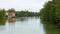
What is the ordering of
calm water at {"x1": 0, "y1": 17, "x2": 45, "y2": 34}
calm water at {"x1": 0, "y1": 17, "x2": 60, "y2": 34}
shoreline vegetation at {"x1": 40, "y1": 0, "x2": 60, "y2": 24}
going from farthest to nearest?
shoreline vegetation at {"x1": 40, "y1": 0, "x2": 60, "y2": 24}
calm water at {"x1": 0, "y1": 17, "x2": 45, "y2": 34}
calm water at {"x1": 0, "y1": 17, "x2": 60, "y2": 34}

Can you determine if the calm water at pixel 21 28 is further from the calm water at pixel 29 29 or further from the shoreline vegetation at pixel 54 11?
the shoreline vegetation at pixel 54 11

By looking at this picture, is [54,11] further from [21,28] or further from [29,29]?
[29,29]

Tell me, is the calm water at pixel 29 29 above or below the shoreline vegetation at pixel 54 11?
below

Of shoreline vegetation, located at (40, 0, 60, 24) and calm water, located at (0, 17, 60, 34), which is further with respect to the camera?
shoreline vegetation, located at (40, 0, 60, 24)

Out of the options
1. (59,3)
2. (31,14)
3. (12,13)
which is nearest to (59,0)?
(59,3)

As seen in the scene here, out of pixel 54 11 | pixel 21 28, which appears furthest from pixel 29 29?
pixel 54 11

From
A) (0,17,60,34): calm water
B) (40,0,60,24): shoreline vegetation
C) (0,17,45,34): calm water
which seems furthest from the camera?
(40,0,60,24): shoreline vegetation

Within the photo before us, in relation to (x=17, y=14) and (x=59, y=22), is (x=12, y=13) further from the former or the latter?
(x=59, y=22)

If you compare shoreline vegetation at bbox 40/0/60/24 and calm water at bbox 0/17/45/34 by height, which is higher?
shoreline vegetation at bbox 40/0/60/24

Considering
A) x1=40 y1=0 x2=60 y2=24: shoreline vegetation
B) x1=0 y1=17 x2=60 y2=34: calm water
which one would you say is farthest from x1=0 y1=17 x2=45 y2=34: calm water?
x1=40 y1=0 x2=60 y2=24: shoreline vegetation

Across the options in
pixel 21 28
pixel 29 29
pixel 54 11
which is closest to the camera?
pixel 29 29

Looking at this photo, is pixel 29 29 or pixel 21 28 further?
pixel 21 28

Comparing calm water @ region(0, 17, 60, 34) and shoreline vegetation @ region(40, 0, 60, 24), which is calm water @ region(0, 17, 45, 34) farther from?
shoreline vegetation @ region(40, 0, 60, 24)

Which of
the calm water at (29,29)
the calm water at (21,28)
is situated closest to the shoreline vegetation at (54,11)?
the calm water at (29,29)
